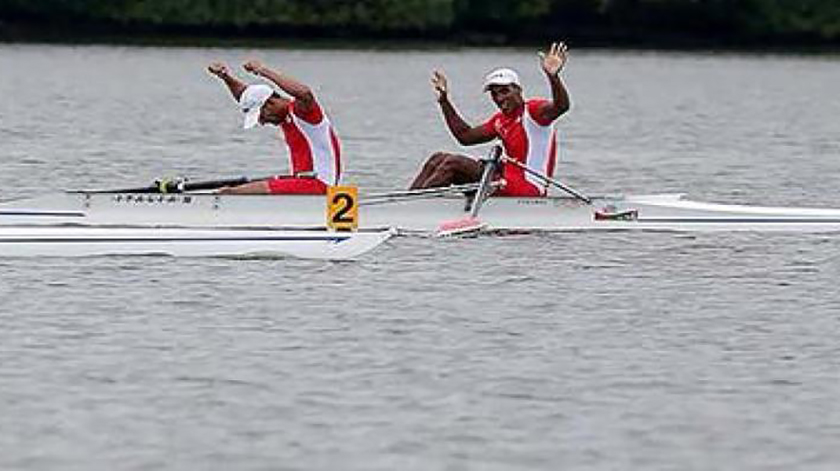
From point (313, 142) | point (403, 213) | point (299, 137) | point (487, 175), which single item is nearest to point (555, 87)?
point (487, 175)

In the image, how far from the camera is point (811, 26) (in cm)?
12012

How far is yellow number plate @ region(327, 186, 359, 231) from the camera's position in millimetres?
27266

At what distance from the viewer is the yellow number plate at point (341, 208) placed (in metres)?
27.3

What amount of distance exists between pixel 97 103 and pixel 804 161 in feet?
79.0

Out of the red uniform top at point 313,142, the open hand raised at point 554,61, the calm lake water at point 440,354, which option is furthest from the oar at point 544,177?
the red uniform top at point 313,142

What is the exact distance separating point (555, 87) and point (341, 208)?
8.89ft

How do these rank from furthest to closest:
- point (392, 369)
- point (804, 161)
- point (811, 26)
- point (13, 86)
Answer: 1. point (811, 26)
2. point (13, 86)
3. point (804, 161)
4. point (392, 369)

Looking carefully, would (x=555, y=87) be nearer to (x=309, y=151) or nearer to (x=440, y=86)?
(x=440, y=86)

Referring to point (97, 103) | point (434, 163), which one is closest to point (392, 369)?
point (434, 163)

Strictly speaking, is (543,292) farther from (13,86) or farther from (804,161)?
(13,86)

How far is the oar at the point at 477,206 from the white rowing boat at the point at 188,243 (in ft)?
6.21

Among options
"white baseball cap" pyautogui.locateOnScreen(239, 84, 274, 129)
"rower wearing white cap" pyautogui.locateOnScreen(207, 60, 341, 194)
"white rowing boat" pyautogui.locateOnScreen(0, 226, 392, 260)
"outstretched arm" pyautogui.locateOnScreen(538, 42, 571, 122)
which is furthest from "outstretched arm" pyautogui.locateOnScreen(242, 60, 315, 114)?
"outstretched arm" pyautogui.locateOnScreen(538, 42, 571, 122)

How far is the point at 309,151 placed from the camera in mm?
28547

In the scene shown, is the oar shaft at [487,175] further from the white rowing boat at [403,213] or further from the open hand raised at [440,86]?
the open hand raised at [440,86]
